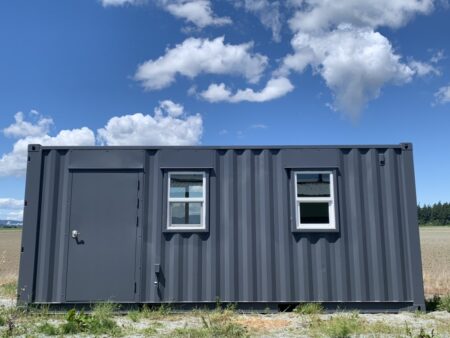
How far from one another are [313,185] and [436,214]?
123 meters

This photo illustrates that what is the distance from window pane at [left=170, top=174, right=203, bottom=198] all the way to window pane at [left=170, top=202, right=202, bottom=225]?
22 cm

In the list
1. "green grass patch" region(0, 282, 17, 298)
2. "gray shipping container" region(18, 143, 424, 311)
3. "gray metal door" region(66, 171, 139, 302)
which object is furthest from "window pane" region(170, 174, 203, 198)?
"green grass patch" region(0, 282, 17, 298)

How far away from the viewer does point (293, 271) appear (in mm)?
7781

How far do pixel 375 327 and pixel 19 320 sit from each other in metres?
6.38

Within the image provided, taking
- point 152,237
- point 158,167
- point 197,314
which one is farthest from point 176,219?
point 197,314

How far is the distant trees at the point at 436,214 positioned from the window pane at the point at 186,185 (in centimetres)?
11820

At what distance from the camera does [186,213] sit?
807 centimetres

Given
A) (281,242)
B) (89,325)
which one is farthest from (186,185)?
(89,325)

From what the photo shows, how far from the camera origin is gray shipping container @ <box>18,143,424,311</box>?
7.71 m

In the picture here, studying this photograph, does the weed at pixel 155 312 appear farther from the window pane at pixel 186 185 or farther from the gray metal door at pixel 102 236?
the window pane at pixel 186 185

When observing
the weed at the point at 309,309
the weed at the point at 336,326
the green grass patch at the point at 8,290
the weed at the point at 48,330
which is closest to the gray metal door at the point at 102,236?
the weed at the point at 48,330

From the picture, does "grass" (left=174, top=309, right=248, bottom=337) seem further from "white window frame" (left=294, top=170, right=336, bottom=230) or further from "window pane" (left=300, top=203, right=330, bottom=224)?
"window pane" (left=300, top=203, right=330, bottom=224)

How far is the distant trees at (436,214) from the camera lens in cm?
11104

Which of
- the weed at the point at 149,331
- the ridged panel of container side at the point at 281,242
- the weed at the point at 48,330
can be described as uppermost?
the ridged panel of container side at the point at 281,242
